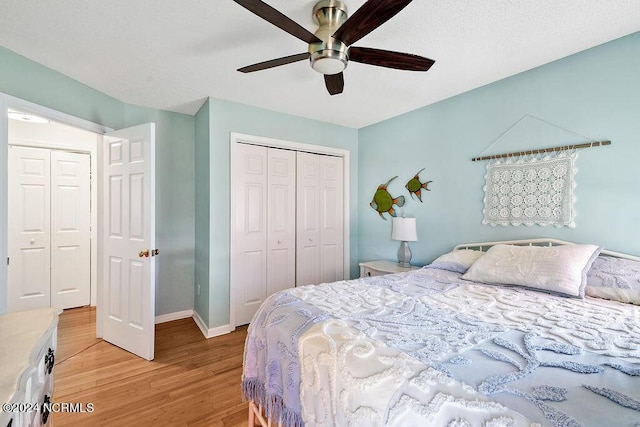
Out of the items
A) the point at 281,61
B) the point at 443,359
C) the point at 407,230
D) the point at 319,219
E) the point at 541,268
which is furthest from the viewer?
the point at 319,219

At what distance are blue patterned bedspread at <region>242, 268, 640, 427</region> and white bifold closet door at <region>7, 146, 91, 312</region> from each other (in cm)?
334

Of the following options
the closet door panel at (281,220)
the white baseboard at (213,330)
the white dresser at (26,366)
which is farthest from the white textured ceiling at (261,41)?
the white baseboard at (213,330)

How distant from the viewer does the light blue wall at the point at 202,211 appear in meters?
2.96

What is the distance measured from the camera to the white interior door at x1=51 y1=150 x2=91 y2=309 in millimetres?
3463

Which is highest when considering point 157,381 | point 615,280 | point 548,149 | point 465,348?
point 548,149

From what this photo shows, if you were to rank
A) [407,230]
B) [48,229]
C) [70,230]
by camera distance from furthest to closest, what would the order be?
[70,230] < [48,229] < [407,230]

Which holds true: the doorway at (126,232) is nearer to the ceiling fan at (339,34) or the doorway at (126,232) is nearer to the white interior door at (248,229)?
the white interior door at (248,229)

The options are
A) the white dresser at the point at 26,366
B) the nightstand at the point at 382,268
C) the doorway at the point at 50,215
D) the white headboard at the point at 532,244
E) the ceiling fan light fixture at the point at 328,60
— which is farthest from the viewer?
the doorway at the point at 50,215

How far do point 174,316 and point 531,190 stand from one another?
3915 millimetres

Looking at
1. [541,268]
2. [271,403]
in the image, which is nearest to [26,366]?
[271,403]

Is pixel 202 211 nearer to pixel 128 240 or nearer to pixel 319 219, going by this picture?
pixel 128 240

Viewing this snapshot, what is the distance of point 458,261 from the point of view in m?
2.39

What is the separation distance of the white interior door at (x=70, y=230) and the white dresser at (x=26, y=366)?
302cm

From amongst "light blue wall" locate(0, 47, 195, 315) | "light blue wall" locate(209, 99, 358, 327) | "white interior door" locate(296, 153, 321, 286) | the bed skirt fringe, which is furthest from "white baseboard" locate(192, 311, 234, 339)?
the bed skirt fringe
